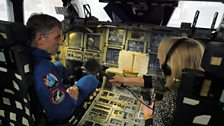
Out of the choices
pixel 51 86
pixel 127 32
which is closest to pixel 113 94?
pixel 127 32

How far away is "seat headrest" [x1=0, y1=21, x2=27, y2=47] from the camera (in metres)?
1.11

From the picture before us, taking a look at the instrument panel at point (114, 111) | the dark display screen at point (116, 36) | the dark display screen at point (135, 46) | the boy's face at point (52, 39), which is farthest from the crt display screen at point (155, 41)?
the boy's face at point (52, 39)

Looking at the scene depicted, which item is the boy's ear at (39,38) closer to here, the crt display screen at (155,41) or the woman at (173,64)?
the woman at (173,64)

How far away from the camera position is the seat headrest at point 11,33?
1.11 meters

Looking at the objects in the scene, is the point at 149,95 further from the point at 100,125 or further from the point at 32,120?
the point at 32,120

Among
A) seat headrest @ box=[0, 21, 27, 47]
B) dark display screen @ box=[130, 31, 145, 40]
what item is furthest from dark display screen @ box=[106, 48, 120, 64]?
seat headrest @ box=[0, 21, 27, 47]

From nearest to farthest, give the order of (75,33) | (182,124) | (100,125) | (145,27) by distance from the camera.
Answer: (182,124) → (100,125) → (145,27) → (75,33)

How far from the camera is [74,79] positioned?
7.25 ft

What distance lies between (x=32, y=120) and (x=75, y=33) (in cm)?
134

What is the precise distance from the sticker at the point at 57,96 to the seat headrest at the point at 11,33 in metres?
0.36

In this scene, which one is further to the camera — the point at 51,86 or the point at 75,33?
the point at 75,33

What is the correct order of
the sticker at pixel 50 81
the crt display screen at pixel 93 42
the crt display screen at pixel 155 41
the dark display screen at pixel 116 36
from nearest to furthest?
the sticker at pixel 50 81 < the crt display screen at pixel 155 41 < the dark display screen at pixel 116 36 < the crt display screen at pixel 93 42

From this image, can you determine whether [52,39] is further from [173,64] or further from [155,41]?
[155,41]

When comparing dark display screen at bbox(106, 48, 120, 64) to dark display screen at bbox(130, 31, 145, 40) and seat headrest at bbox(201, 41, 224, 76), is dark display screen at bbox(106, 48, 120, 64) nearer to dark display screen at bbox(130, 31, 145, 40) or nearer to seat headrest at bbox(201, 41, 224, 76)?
dark display screen at bbox(130, 31, 145, 40)
